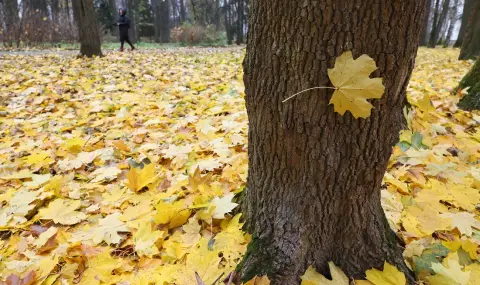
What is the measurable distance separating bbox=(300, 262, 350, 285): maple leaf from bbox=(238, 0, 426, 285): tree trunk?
0.04 m

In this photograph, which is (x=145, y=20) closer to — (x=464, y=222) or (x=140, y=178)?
(x=140, y=178)

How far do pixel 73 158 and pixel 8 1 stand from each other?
59.4 ft

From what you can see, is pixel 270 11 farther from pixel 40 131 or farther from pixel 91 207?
pixel 40 131

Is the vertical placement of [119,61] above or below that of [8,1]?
below

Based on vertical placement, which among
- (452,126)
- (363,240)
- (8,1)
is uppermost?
(8,1)

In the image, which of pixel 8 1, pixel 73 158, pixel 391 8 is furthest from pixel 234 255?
pixel 8 1

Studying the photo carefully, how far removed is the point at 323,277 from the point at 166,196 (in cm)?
95

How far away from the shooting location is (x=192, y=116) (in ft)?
10.8

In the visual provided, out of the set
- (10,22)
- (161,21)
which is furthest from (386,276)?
(161,21)

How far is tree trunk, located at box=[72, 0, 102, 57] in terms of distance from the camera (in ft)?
24.4

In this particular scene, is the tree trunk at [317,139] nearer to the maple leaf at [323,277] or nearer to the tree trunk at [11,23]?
the maple leaf at [323,277]

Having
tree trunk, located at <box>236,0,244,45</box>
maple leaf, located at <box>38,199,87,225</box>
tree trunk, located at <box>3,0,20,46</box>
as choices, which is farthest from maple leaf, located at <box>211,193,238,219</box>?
tree trunk, located at <box>236,0,244,45</box>

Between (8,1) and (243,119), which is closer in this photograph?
(243,119)

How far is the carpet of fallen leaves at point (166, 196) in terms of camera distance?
1.33 metres
